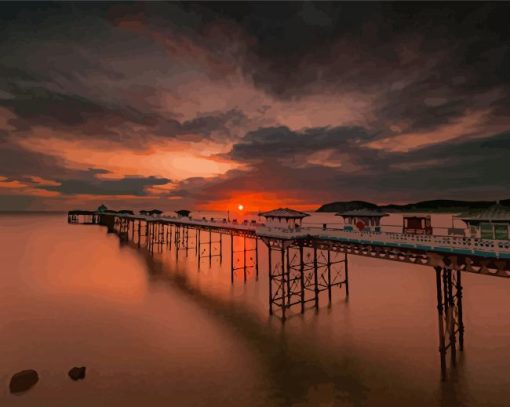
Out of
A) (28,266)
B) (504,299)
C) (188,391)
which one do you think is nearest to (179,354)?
(188,391)

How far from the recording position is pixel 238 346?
19625mm

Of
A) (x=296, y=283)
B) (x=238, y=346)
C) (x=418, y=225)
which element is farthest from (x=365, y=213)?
(x=296, y=283)

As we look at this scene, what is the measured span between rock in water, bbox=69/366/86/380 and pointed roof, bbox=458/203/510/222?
967 inches

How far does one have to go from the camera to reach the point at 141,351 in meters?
19.0

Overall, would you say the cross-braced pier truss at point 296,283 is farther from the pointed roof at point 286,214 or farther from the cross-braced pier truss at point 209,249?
the cross-braced pier truss at point 209,249

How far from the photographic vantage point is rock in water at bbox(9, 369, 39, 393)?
14.8 meters

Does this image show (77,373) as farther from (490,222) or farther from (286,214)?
(490,222)

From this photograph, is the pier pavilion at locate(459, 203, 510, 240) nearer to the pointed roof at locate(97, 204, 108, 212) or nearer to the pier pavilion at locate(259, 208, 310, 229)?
the pier pavilion at locate(259, 208, 310, 229)

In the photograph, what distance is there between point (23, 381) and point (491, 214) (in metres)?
28.0

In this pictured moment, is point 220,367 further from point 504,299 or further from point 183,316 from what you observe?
point 504,299

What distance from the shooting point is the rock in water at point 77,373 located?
15758mm

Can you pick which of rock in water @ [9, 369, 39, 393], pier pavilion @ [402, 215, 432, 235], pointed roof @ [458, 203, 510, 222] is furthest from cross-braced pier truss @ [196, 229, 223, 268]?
pointed roof @ [458, 203, 510, 222]

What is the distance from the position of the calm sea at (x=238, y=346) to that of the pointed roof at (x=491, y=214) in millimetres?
8958

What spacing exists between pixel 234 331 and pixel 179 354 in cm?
490
